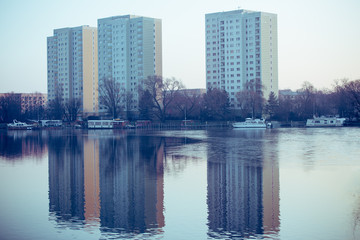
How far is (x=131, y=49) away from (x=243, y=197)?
429 ft

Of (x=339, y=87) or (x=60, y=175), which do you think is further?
(x=339, y=87)

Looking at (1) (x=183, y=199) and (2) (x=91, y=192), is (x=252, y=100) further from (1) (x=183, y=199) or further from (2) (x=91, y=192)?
(1) (x=183, y=199)

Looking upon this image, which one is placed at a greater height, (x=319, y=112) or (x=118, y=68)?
(x=118, y=68)

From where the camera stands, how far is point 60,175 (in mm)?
26062

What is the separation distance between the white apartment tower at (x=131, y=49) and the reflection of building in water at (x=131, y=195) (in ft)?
366

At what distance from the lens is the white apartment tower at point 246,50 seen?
130750 millimetres

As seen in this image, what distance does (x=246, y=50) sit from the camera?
133m

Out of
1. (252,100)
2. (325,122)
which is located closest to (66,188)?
(252,100)

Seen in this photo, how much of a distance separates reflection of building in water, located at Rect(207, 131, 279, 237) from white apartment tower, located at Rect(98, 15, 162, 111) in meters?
114

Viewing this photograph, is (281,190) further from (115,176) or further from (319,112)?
(319,112)

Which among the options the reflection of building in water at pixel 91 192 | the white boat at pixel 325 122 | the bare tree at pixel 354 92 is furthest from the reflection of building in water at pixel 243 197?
the white boat at pixel 325 122

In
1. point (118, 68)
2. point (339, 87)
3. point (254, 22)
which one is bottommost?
point (339, 87)

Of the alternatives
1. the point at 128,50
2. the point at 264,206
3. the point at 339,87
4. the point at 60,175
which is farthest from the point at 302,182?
the point at 128,50

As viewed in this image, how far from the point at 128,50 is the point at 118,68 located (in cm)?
720
